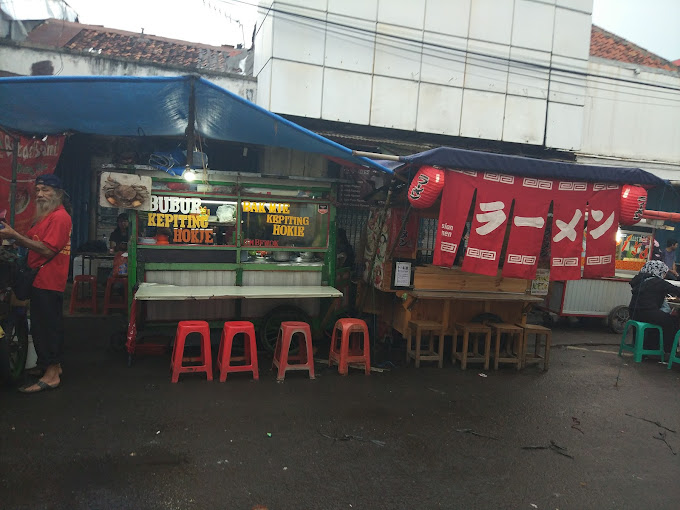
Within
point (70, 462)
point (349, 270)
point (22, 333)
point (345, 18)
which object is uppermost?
point (345, 18)

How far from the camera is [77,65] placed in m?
9.59

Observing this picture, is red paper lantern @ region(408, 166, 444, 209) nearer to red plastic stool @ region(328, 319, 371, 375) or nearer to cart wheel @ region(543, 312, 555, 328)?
red plastic stool @ region(328, 319, 371, 375)

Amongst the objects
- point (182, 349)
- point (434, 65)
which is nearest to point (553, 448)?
point (182, 349)

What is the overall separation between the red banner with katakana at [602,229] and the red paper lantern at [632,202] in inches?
2.8

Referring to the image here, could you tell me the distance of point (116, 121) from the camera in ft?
19.9

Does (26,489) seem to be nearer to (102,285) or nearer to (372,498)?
(372,498)

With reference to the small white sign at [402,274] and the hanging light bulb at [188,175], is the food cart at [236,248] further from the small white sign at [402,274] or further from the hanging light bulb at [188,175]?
the small white sign at [402,274]

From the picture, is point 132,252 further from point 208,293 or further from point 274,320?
point 274,320

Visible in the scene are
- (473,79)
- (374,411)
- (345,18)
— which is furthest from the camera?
(473,79)

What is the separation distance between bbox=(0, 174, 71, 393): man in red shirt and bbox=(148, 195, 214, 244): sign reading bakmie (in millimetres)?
1265

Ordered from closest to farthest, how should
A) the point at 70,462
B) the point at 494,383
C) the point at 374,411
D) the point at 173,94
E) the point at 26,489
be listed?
the point at 26,489 → the point at 70,462 → the point at 374,411 → the point at 173,94 → the point at 494,383

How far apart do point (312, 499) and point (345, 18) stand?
9.65 m

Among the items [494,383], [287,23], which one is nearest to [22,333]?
[494,383]

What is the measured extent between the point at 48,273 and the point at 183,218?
5.97 feet
